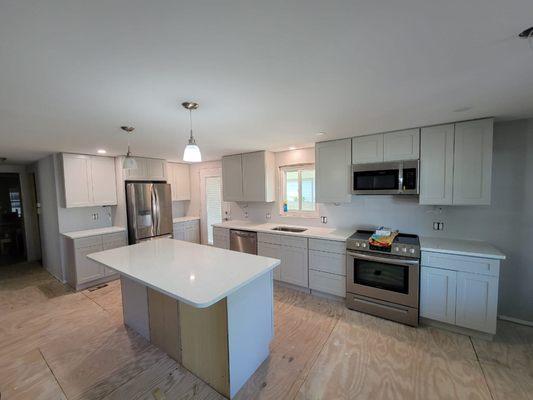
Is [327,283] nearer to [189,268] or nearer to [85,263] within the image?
[189,268]

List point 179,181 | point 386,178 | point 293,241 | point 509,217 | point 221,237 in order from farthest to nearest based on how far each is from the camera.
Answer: point 179,181, point 221,237, point 293,241, point 386,178, point 509,217

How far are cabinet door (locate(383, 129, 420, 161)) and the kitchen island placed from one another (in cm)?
203

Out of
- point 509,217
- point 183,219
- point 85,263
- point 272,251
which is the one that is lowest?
point 85,263

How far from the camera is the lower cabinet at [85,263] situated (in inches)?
143

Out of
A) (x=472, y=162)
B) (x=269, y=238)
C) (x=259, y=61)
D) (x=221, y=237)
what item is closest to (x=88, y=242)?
(x=221, y=237)

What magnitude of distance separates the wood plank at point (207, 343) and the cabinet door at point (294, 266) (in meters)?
1.85

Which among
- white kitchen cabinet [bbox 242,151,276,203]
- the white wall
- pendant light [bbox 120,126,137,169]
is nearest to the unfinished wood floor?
the white wall

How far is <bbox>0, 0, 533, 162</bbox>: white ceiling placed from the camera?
90cm

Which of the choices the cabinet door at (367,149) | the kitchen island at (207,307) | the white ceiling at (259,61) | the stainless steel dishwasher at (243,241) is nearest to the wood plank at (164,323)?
the kitchen island at (207,307)

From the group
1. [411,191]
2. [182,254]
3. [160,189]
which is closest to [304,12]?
[182,254]

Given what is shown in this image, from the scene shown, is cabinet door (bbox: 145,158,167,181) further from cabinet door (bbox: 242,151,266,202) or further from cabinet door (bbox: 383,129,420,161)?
cabinet door (bbox: 383,129,420,161)

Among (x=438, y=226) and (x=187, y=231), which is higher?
(x=438, y=226)

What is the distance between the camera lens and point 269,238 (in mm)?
3691

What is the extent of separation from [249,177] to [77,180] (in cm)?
294
